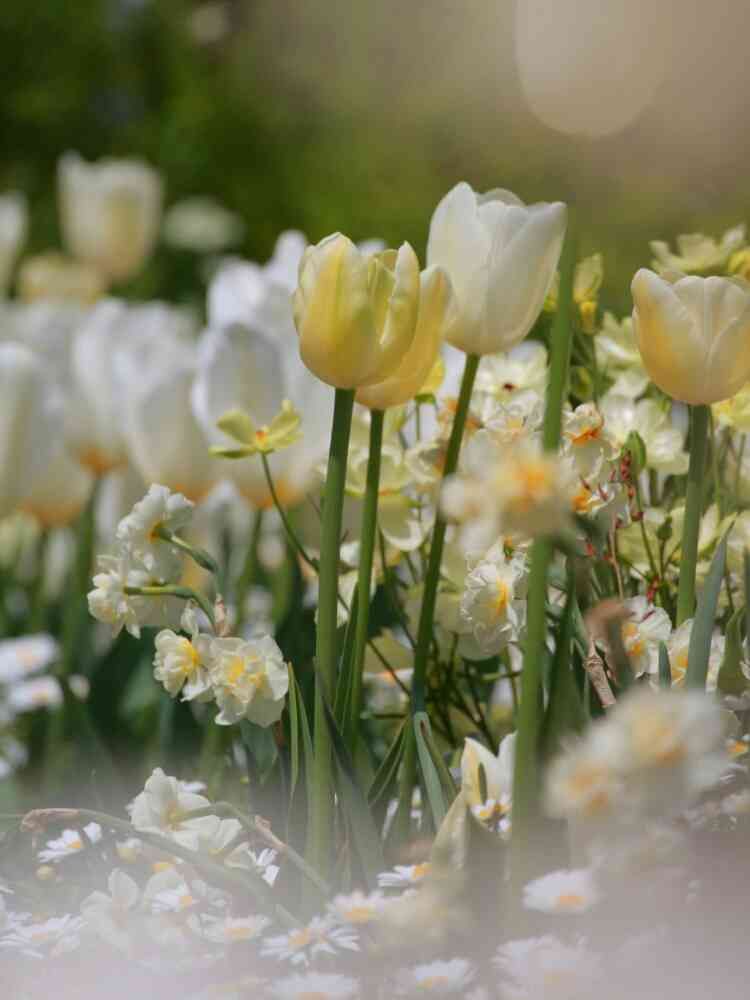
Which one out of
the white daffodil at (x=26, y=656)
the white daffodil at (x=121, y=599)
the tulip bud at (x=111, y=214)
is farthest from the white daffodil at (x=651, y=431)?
the tulip bud at (x=111, y=214)

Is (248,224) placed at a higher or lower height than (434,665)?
higher

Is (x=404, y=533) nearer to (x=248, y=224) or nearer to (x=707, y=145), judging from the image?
(x=707, y=145)

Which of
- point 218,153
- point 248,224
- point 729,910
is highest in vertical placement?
point 218,153

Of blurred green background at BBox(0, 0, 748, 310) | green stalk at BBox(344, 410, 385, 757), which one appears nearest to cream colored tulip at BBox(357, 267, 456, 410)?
green stalk at BBox(344, 410, 385, 757)

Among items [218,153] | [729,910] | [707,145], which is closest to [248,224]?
[218,153]

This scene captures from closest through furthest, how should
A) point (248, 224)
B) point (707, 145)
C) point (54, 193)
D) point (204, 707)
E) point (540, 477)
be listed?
point (540, 477) < point (707, 145) < point (204, 707) < point (248, 224) < point (54, 193)

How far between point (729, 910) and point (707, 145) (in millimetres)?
332

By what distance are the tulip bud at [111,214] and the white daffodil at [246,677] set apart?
5.78 ft

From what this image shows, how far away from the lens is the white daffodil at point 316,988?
0.39 metres

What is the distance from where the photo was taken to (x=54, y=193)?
372 cm

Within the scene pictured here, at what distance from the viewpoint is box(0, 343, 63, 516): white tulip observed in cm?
Result: 101

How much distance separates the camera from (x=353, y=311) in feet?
1.56

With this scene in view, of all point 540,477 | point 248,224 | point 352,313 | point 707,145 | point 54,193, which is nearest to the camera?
point 540,477

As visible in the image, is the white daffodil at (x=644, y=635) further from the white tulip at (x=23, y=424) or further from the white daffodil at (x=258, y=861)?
the white tulip at (x=23, y=424)
